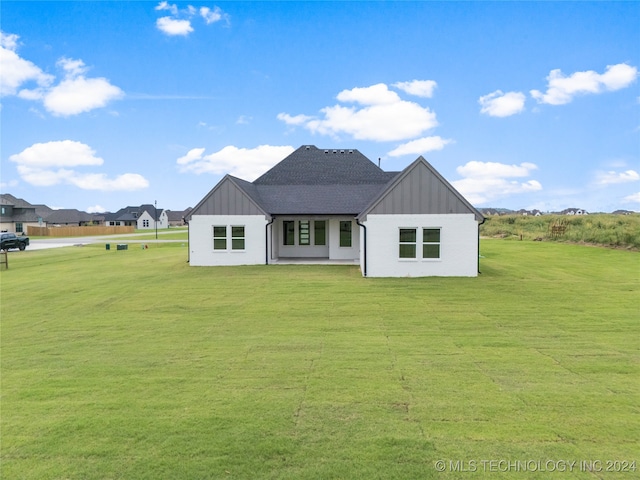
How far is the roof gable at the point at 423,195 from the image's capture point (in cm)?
1827

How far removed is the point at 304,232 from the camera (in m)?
25.3

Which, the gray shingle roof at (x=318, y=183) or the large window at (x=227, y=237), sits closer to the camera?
the large window at (x=227, y=237)

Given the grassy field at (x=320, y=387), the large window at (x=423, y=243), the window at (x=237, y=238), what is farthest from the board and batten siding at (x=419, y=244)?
the window at (x=237, y=238)

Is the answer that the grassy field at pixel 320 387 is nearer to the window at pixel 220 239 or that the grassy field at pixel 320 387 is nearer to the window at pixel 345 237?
the window at pixel 220 239

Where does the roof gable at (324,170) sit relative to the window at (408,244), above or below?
above

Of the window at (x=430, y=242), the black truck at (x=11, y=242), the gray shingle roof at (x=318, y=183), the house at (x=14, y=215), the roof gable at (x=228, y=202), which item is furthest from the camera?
the house at (x=14, y=215)

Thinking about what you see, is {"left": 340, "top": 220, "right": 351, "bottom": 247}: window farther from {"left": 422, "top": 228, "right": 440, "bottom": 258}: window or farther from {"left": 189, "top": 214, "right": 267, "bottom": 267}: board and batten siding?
{"left": 422, "top": 228, "right": 440, "bottom": 258}: window

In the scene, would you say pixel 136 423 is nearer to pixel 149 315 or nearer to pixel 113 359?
pixel 113 359

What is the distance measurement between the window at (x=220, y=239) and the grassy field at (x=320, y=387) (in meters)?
8.80

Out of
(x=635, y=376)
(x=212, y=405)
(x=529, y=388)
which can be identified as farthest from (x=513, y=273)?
(x=212, y=405)

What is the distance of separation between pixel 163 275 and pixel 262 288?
621 centimetres

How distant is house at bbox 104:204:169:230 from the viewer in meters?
109

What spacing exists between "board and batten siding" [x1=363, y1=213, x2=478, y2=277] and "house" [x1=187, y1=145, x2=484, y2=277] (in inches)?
1.8

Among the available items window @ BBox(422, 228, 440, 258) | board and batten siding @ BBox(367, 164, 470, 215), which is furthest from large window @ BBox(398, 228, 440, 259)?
board and batten siding @ BBox(367, 164, 470, 215)
